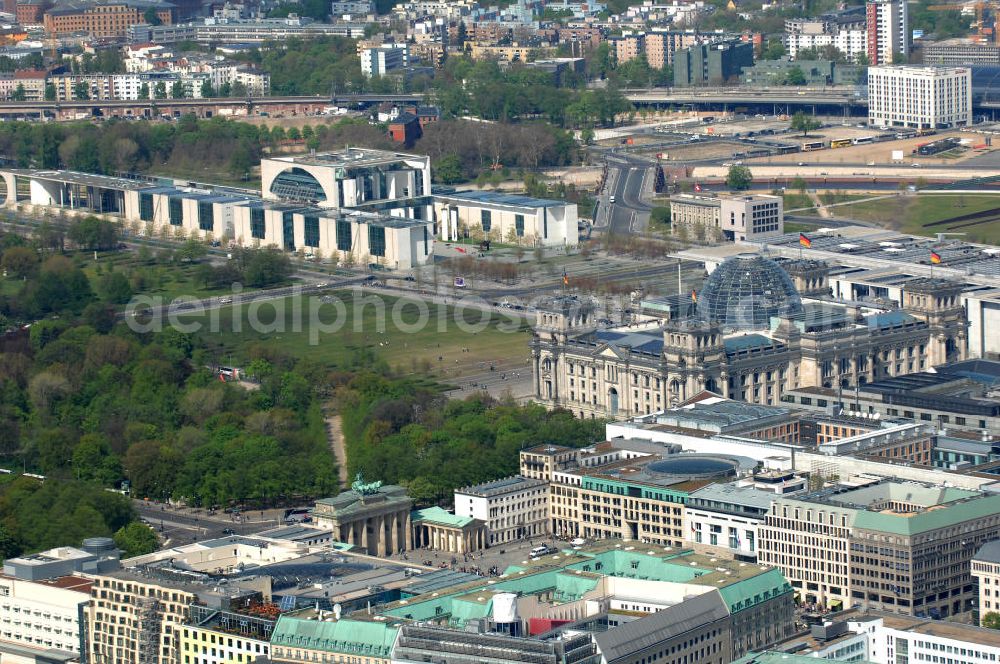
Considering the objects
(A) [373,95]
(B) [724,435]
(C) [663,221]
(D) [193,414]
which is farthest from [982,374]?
(A) [373,95]

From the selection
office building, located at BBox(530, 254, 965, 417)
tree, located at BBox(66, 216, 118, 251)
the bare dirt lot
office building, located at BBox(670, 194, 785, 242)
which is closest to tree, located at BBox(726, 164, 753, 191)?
the bare dirt lot

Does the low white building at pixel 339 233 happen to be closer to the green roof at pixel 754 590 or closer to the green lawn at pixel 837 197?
the green lawn at pixel 837 197

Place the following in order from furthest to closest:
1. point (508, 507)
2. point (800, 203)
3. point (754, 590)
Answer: point (800, 203) → point (508, 507) → point (754, 590)

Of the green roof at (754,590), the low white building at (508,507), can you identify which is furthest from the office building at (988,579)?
the low white building at (508,507)

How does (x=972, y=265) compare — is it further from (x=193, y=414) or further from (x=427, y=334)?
(x=193, y=414)

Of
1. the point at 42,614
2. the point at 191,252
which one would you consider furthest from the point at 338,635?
the point at 191,252

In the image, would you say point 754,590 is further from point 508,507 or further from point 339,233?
point 339,233
